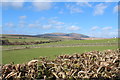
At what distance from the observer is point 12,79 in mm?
1836

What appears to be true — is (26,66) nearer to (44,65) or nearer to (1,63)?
(44,65)

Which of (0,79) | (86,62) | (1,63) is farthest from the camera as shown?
(86,62)

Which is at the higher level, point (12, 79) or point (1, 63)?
point (1, 63)

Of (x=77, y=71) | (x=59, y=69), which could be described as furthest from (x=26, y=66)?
(x=77, y=71)

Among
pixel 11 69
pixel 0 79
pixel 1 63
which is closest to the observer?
pixel 0 79

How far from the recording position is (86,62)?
2.24 meters

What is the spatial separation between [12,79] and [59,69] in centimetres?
66

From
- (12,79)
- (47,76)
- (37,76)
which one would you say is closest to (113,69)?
(47,76)

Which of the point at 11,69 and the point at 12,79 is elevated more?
the point at 11,69

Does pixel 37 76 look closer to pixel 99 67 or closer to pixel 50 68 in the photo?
pixel 50 68

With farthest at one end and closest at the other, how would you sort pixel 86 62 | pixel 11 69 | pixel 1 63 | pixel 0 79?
1. pixel 86 62
2. pixel 1 63
3. pixel 11 69
4. pixel 0 79

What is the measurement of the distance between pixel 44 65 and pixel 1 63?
0.66 meters

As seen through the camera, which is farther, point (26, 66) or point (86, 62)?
point (86, 62)

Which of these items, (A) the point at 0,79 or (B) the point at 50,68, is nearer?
(A) the point at 0,79
